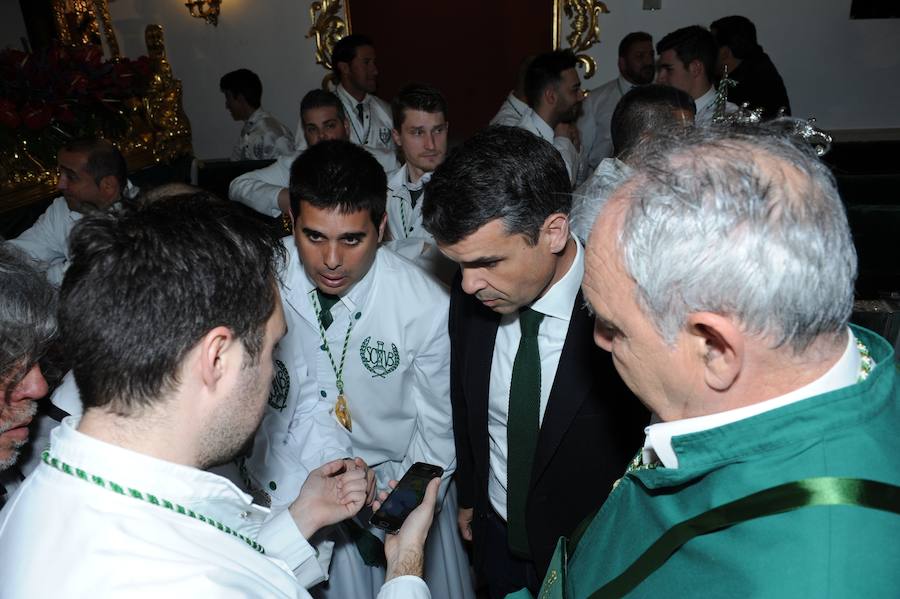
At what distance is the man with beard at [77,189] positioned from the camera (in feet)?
12.1

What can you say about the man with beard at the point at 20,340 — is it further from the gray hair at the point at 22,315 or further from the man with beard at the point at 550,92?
the man with beard at the point at 550,92

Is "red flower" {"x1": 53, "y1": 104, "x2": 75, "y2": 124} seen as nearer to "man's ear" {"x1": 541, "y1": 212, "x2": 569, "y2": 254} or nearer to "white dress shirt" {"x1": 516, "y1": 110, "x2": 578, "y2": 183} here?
"white dress shirt" {"x1": 516, "y1": 110, "x2": 578, "y2": 183}

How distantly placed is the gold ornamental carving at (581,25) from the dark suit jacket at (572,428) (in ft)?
20.5

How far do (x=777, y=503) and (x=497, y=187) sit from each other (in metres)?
1.08

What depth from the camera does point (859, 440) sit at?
945mm

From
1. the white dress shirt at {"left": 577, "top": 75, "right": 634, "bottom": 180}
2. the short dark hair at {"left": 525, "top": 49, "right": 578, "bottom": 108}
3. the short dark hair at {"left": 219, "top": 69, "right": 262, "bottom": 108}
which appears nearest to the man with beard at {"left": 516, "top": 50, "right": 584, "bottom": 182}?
the short dark hair at {"left": 525, "top": 49, "right": 578, "bottom": 108}

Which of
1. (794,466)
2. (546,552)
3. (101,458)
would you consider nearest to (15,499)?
(101,458)

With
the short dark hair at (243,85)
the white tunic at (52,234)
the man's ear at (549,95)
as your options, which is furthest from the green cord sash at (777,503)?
the short dark hair at (243,85)

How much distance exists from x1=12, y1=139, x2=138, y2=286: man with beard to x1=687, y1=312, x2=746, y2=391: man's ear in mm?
3459

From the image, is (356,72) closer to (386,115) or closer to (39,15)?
(386,115)

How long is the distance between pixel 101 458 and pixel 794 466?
1.05m

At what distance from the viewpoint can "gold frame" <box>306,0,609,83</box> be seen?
7480mm

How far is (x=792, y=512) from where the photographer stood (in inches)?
36.4

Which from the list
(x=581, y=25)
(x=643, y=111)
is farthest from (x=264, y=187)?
(x=581, y=25)
